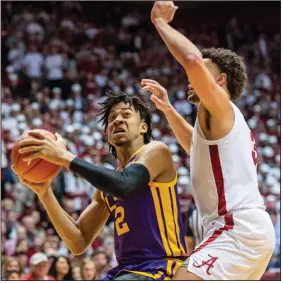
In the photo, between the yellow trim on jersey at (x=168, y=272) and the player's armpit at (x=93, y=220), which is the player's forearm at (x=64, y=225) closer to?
the player's armpit at (x=93, y=220)

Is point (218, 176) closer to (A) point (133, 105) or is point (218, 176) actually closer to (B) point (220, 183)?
(B) point (220, 183)

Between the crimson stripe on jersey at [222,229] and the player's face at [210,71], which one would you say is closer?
the crimson stripe on jersey at [222,229]

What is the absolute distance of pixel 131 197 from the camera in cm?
420

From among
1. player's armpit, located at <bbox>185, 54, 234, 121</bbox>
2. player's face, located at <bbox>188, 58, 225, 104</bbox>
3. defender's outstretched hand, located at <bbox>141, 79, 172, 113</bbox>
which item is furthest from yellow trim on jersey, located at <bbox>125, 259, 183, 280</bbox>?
defender's outstretched hand, located at <bbox>141, 79, 172, 113</bbox>

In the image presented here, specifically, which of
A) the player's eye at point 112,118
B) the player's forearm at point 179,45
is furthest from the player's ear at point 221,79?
the player's eye at point 112,118

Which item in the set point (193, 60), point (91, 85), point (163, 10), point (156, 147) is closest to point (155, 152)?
point (156, 147)

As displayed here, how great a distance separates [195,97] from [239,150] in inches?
17.8

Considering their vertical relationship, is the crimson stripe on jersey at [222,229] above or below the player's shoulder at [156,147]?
below

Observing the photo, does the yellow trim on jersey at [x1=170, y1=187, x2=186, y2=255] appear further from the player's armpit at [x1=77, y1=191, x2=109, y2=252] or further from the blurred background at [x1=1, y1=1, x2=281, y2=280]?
the blurred background at [x1=1, y1=1, x2=281, y2=280]

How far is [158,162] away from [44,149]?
0.71 meters

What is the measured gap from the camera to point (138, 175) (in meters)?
4.07

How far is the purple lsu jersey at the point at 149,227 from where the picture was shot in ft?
13.7

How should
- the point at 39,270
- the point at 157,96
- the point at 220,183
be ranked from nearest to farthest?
the point at 220,183
the point at 157,96
the point at 39,270

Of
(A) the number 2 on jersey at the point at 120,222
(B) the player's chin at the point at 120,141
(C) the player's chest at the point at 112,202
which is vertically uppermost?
(B) the player's chin at the point at 120,141
